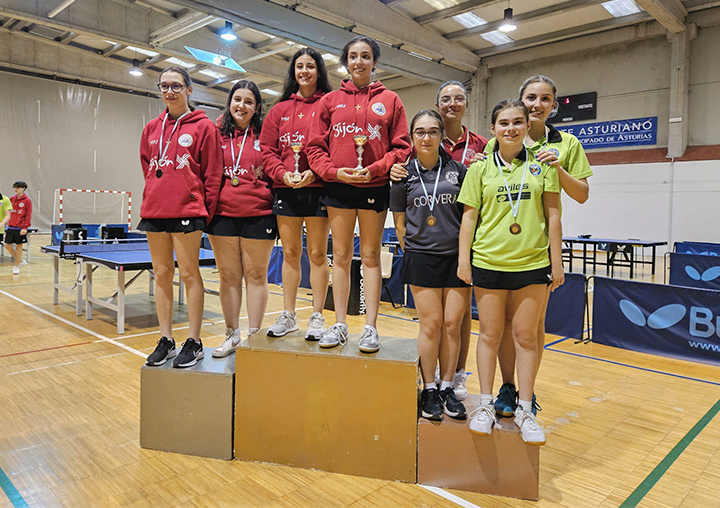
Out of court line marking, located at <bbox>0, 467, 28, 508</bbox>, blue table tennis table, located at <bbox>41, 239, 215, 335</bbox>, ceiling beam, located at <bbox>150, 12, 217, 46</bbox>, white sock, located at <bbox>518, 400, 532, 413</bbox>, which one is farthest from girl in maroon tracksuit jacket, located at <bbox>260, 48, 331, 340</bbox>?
ceiling beam, located at <bbox>150, 12, 217, 46</bbox>

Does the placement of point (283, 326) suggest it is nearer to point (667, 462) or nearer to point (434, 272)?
point (434, 272)

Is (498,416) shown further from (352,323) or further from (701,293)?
(352,323)

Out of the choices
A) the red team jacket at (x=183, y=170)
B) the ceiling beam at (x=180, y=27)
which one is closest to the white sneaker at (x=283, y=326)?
the red team jacket at (x=183, y=170)

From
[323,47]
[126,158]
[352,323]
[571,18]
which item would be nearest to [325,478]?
[352,323]

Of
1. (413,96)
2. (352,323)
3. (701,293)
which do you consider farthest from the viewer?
(413,96)

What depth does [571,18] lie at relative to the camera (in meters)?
12.5

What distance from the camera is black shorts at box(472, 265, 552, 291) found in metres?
2.26

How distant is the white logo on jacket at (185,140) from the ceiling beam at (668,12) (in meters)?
10.9

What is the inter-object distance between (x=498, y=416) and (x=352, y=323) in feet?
12.1

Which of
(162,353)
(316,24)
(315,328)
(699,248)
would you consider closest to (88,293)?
(162,353)

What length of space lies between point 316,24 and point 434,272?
371 inches

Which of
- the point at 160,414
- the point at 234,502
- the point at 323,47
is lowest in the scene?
the point at 234,502

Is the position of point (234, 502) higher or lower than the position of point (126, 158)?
lower

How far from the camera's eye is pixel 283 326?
2924mm
